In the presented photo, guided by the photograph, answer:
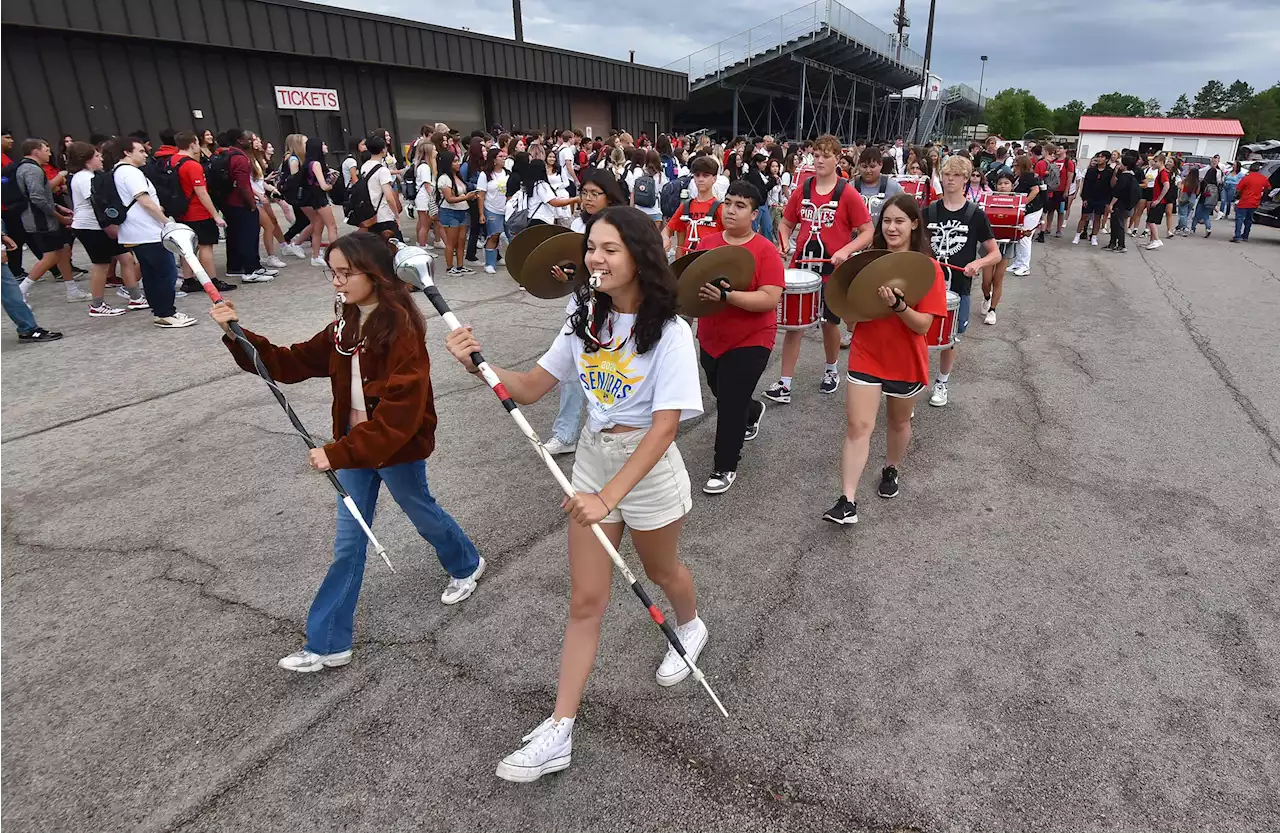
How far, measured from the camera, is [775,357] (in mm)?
7250

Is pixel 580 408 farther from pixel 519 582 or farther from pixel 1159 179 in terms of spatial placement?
pixel 1159 179

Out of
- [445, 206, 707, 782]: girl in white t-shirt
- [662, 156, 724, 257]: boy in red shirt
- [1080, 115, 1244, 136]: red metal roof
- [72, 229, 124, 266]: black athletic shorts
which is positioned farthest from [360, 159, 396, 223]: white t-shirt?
[1080, 115, 1244, 136]: red metal roof

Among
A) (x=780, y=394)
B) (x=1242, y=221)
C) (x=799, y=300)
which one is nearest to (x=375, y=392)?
(x=799, y=300)

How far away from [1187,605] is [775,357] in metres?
4.34

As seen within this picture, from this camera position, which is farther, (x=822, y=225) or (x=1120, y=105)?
(x=1120, y=105)

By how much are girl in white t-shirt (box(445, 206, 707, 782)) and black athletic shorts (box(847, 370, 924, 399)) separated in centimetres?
179

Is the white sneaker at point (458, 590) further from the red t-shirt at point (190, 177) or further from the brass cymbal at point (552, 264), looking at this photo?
the red t-shirt at point (190, 177)

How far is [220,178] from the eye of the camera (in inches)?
346

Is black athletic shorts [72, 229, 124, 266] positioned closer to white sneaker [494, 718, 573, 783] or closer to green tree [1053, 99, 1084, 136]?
white sneaker [494, 718, 573, 783]

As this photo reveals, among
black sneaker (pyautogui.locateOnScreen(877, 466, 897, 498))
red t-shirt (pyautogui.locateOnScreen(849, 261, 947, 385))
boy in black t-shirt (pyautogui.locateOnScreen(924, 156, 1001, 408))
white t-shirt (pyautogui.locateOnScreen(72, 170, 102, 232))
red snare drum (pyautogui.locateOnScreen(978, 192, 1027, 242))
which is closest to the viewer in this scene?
red t-shirt (pyautogui.locateOnScreen(849, 261, 947, 385))

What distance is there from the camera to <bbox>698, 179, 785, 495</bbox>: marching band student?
402cm

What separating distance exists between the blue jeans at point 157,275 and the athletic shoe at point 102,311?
2.69 ft

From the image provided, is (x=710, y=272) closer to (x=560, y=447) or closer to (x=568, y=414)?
(x=568, y=414)

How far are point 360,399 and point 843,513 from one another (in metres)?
2.58
